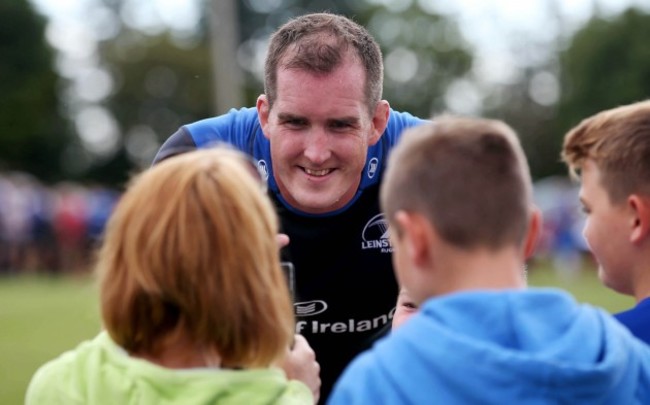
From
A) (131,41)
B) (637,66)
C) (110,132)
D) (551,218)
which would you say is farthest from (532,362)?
(131,41)

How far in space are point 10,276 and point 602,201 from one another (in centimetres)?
2780

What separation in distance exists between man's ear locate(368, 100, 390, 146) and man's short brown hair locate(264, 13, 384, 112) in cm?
6

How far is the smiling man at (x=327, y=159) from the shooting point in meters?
4.78

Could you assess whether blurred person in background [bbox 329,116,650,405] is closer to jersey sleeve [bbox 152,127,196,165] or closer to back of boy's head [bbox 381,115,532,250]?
back of boy's head [bbox 381,115,532,250]

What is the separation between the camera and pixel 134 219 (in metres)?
2.91

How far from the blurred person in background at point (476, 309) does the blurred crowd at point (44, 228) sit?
88.7 ft

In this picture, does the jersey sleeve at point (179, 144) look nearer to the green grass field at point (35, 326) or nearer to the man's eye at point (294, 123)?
the man's eye at point (294, 123)

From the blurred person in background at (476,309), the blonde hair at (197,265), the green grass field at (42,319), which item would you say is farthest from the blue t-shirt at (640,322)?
the green grass field at (42,319)

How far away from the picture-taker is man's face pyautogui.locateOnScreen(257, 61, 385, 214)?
15.5ft

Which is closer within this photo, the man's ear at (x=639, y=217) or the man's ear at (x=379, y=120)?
the man's ear at (x=639, y=217)

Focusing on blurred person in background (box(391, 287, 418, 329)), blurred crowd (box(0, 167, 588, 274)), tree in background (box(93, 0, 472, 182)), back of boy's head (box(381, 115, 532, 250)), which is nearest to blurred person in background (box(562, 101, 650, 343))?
blurred person in background (box(391, 287, 418, 329))

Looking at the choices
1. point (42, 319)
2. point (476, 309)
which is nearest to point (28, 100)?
point (42, 319)

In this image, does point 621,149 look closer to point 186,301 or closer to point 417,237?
point 417,237

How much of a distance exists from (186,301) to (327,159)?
1.98 metres
